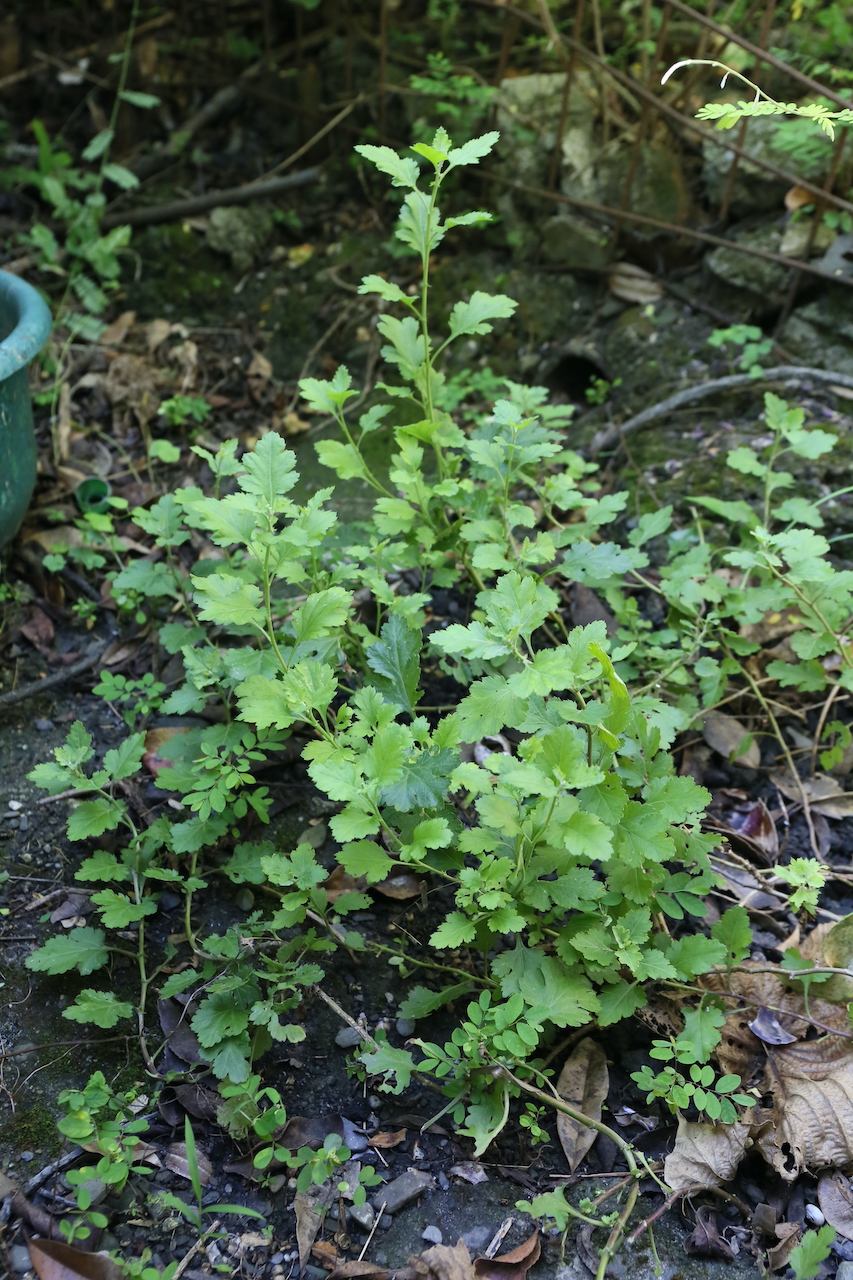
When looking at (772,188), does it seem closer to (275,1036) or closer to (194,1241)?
(275,1036)

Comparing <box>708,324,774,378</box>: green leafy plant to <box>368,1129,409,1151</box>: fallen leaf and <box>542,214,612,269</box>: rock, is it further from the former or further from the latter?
<box>368,1129,409,1151</box>: fallen leaf

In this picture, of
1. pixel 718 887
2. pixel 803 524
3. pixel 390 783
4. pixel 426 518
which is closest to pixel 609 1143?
pixel 718 887

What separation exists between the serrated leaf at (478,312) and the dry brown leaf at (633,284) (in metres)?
1.63

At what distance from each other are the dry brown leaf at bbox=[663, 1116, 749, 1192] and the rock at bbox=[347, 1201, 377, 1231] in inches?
22.1

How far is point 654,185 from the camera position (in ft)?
12.5

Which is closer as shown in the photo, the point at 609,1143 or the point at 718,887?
the point at 609,1143

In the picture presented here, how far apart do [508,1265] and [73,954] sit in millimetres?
1050

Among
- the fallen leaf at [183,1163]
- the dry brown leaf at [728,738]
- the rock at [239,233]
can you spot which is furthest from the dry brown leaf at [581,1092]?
the rock at [239,233]

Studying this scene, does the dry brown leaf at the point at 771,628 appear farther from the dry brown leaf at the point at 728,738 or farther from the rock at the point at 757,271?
the rock at the point at 757,271

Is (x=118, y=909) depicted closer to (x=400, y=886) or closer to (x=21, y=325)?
(x=400, y=886)

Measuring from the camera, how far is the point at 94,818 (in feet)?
7.11

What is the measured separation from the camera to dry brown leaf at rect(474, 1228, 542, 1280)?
170 cm

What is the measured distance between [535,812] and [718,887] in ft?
2.58

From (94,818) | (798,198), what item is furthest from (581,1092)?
(798,198)
